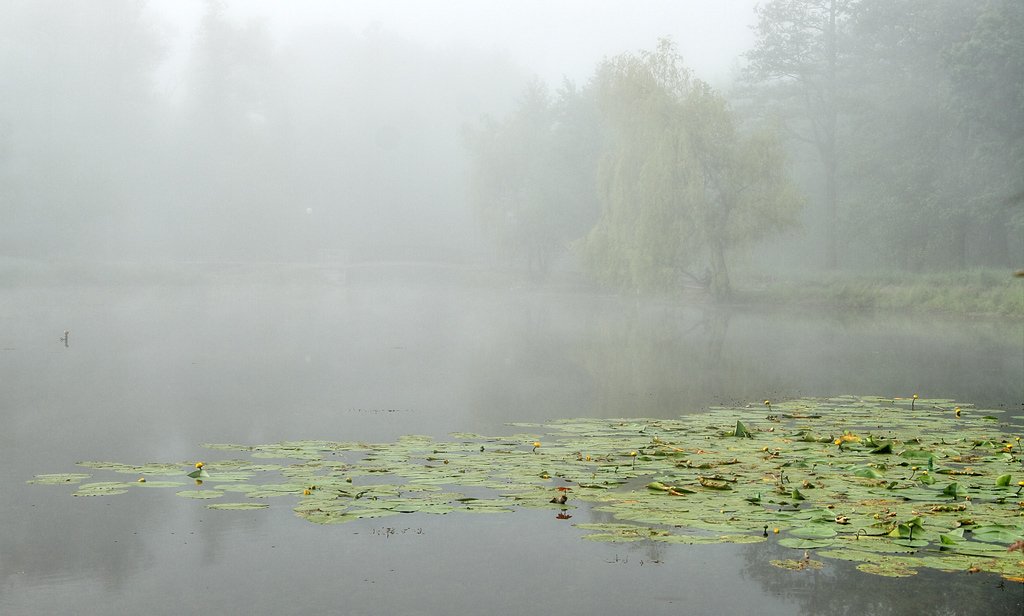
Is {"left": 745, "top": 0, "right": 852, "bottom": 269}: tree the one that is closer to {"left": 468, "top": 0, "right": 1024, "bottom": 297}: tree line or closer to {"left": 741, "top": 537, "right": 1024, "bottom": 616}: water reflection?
{"left": 468, "top": 0, "right": 1024, "bottom": 297}: tree line

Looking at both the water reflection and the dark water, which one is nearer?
the water reflection

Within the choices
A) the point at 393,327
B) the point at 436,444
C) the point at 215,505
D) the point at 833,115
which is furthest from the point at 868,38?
the point at 215,505

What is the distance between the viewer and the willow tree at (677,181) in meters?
29.9

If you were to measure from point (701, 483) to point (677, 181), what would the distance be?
2464 centimetres

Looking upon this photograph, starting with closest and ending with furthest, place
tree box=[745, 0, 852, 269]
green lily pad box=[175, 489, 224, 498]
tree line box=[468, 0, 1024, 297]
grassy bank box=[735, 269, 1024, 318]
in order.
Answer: green lily pad box=[175, 489, 224, 498] < grassy bank box=[735, 269, 1024, 318] < tree line box=[468, 0, 1024, 297] < tree box=[745, 0, 852, 269]

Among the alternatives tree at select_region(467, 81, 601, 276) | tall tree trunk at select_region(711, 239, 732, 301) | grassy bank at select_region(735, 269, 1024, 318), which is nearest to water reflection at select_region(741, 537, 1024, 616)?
grassy bank at select_region(735, 269, 1024, 318)

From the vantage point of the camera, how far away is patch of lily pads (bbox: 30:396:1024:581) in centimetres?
500

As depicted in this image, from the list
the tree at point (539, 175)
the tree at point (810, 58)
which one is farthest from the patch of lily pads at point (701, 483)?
the tree at point (539, 175)

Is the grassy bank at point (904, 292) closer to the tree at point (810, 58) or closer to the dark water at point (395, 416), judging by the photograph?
the dark water at point (395, 416)

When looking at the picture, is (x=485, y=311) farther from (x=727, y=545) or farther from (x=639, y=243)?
(x=727, y=545)

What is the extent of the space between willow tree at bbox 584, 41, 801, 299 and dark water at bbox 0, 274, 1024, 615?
12.2ft

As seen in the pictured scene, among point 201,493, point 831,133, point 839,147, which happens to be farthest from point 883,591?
point 839,147

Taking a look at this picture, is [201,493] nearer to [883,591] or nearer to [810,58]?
[883,591]

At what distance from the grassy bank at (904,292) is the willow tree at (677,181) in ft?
8.85
